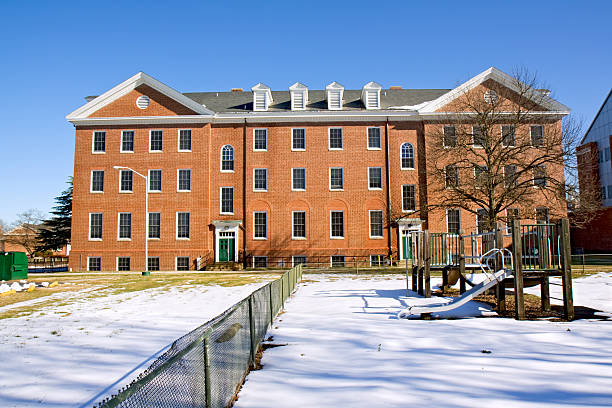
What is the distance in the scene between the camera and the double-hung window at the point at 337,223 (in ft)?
119

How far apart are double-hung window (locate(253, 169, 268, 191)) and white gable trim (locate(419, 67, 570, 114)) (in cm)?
1346

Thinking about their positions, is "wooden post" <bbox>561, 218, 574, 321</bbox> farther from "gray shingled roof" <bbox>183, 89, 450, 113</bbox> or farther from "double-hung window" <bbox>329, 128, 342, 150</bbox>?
"gray shingled roof" <bbox>183, 89, 450, 113</bbox>

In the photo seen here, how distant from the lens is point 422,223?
36.2 metres

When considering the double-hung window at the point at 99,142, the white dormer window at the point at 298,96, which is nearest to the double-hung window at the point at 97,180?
the double-hung window at the point at 99,142

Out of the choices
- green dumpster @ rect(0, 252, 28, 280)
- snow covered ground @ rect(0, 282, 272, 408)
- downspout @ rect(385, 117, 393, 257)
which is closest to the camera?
snow covered ground @ rect(0, 282, 272, 408)

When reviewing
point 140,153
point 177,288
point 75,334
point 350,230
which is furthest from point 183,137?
point 75,334

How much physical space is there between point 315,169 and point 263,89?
8.05 m

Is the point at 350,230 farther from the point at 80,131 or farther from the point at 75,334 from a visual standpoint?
the point at 75,334

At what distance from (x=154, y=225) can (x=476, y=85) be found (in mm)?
27945

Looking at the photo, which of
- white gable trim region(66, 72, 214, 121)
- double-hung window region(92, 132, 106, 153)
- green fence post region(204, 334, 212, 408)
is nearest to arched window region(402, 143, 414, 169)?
white gable trim region(66, 72, 214, 121)

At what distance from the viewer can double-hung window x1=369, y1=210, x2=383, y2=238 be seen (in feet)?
119

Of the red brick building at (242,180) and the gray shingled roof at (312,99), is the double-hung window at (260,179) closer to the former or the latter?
the red brick building at (242,180)

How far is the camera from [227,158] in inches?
1468

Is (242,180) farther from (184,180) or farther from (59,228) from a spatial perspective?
(59,228)
